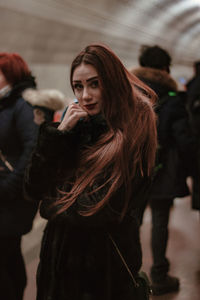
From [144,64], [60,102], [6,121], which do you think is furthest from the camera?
[144,64]

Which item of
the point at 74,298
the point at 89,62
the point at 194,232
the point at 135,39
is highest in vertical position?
the point at 135,39

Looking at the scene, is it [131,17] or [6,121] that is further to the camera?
[131,17]

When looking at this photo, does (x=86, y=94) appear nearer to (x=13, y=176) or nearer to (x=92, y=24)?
(x=13, y=176)

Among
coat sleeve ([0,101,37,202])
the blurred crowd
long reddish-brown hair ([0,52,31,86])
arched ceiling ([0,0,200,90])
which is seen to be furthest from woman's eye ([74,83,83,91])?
arched ceiling ([0,0,200,90])

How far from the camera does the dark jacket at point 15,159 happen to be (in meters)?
2.38

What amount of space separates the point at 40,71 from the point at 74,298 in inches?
184

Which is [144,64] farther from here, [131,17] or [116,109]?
[131,17]

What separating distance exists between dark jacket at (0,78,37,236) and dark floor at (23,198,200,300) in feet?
2.81

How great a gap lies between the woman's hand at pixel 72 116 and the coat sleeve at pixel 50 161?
1.1 inches

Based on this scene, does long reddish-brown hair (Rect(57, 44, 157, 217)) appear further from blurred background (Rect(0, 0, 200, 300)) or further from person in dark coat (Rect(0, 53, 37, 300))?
blurred background (Rect(0, 0, 200, 300))

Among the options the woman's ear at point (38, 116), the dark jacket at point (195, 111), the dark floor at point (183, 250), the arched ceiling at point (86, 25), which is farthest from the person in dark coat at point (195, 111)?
the arched ceiling at point (86, 25)

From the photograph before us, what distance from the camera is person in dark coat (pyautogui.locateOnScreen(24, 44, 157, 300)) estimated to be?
59.5 inches

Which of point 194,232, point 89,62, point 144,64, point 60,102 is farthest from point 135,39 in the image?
point 89,62

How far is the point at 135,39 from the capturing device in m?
8.34
